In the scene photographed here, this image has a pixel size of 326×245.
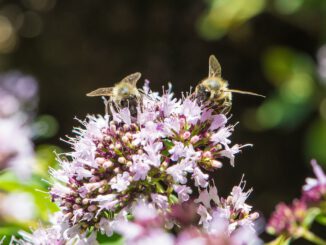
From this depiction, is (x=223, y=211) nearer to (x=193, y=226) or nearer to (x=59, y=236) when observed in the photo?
(x=193, y=226)

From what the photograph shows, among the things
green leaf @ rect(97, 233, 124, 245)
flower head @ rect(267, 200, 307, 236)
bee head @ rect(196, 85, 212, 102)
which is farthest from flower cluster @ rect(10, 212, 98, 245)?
flower head @ rect(267, 200, 307, 236)

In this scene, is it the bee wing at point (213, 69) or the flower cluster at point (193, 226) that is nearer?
the flower cluster at point (193, 226)

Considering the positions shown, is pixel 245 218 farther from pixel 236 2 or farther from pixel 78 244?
pixel 236 2

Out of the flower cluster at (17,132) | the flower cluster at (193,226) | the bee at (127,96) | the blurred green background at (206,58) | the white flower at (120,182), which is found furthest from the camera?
the blurred green background at (206,58)

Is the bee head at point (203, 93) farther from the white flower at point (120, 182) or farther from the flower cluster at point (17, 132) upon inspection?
the flower cluster at point (17, 132)

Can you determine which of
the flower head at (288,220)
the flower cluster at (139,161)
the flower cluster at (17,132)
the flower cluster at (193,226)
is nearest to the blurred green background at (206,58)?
the flower cluster at (17,132)

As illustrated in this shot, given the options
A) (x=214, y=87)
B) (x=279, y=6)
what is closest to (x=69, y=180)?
(x=214, y=87)

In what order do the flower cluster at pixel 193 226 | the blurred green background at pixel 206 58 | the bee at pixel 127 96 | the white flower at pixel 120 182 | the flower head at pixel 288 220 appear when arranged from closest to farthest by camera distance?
the flower cluster at pixel 193 226
the white flower at pixel 120 182
the bee at pixel 127 96
the flower head at pixel 288 220
the blurred green background at pixel 206 58
